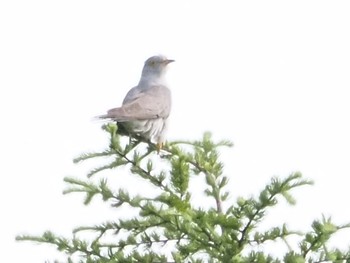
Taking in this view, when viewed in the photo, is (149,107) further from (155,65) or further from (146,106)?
(155,65)

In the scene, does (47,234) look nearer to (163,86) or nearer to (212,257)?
(212,257)

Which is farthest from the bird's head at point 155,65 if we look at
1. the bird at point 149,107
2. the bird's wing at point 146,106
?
the bird's wing at point 146,106

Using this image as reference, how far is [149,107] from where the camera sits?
11.3 metres

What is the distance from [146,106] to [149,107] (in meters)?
0.04

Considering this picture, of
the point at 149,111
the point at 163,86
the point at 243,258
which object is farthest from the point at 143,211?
the point at 163,86

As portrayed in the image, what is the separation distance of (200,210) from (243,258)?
513 mm

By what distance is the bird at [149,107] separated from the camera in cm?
1030

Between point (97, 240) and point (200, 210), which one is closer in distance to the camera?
point (200, 210)

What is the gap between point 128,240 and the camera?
729 centimetres

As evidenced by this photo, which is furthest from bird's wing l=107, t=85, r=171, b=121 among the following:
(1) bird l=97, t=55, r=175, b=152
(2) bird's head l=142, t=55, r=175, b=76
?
(2) bird's head l=142, t=55, r=175, b=76

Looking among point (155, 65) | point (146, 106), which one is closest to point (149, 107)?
point (146, 106)

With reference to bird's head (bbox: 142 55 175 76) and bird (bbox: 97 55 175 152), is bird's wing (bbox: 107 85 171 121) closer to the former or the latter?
bird (bbox: 97 55 175 152)

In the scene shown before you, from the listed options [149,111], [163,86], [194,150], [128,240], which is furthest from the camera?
[163,86]

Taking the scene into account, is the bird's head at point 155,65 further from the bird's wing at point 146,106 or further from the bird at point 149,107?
the bird's wing at point 146,106
